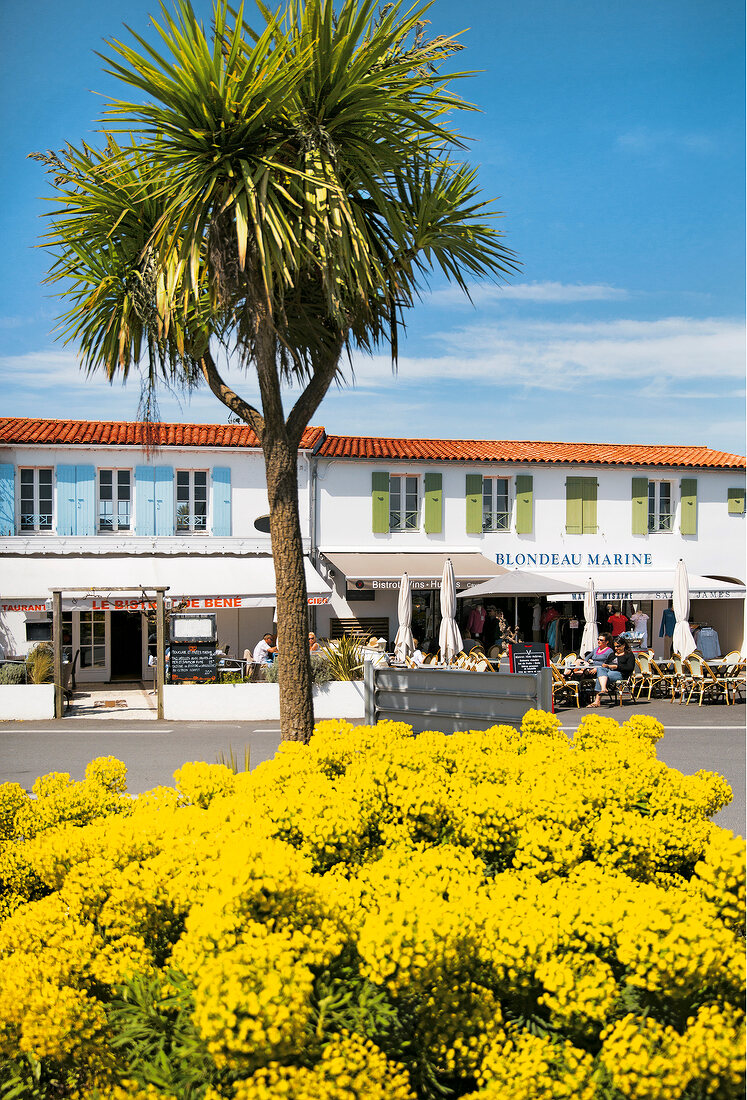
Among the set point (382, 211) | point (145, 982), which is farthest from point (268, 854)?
point (382, 211)

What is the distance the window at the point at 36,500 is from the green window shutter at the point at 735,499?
760 inches

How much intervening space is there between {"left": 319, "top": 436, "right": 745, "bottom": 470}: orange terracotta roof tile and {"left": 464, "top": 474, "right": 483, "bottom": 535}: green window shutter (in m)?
0.60

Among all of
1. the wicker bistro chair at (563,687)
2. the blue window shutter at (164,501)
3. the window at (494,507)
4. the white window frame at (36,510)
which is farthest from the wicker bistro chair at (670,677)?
the white window frame at (36,510)

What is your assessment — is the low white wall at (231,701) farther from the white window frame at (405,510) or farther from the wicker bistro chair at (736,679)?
the wicker bistro chair at (736,679)

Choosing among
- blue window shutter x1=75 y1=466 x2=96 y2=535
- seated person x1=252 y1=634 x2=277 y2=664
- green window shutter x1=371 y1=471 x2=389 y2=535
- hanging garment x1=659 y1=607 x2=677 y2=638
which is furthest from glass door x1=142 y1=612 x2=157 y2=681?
hanging garment x1=659 y1=607 x2=677 y2=638

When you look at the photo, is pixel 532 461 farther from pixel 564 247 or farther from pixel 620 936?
pixel 620 936

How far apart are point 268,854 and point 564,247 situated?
12.1ft

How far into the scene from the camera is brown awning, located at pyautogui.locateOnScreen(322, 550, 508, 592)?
20047mm

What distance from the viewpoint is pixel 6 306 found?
4629mm

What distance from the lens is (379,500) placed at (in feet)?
72.8

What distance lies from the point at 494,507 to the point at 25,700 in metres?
13.2

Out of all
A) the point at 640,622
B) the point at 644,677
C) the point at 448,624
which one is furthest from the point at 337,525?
the point at 640,622

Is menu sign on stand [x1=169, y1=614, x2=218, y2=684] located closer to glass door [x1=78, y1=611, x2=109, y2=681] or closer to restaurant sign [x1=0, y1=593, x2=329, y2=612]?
restaurant sign [x1=0, y1=593, x2=329, y2=612]

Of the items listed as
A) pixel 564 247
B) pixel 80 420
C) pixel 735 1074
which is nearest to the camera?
pixel 735 1074
